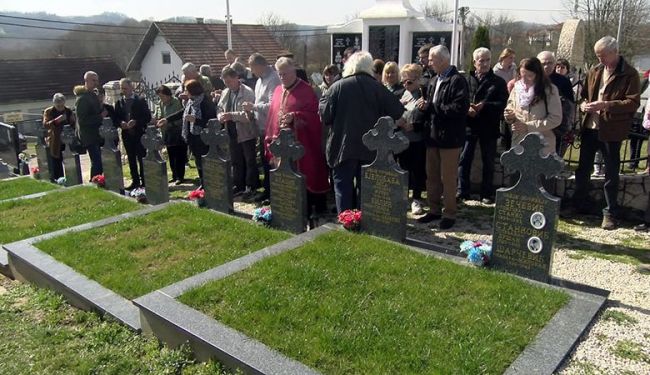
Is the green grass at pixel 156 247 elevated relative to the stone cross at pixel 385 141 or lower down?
lower down

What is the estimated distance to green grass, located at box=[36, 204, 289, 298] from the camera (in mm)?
4398

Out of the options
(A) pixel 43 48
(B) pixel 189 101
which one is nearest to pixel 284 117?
(B) pixel 189 101

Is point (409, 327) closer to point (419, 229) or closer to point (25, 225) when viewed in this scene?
point (419, 229)

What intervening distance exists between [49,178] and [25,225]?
359 cm

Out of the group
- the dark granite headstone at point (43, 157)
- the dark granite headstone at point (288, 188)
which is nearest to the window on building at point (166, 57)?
the dark granite headstone at point (43, 157)

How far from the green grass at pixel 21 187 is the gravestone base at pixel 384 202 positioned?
18.5ft

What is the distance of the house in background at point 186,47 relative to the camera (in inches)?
1164

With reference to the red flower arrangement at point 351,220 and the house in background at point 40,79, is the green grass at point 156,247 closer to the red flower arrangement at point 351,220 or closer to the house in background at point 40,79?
the red flower arrangement at point 351,220

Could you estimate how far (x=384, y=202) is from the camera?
4816 millimetres

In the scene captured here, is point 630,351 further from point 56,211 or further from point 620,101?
point 56,211

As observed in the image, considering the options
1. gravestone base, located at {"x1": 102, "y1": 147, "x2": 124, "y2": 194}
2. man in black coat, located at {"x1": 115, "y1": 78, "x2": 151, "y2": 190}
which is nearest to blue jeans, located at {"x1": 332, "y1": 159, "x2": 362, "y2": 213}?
gravestone base, located at {"x1": 102, "y1": 147, "x2": 124, "y2": 194}

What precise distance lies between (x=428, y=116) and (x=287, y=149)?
1506mm

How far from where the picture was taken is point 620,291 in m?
4.12

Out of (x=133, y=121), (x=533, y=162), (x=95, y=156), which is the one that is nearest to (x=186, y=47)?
(x=95, y=156)
